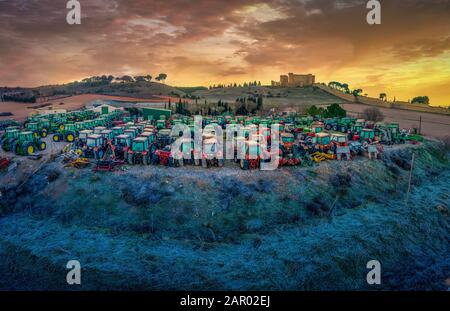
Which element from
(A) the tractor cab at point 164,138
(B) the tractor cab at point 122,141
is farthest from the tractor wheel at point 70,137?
(A) the tractor cab at point 164,138

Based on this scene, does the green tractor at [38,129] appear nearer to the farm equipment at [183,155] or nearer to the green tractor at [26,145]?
the green tractor at [26,145]

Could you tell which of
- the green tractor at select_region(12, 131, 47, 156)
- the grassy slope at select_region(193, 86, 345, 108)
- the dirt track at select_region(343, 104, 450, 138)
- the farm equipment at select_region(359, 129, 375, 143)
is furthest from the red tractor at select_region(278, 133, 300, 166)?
the grassy slope at select_region(193, 86, 345, 108)

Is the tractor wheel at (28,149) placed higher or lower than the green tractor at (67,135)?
lower

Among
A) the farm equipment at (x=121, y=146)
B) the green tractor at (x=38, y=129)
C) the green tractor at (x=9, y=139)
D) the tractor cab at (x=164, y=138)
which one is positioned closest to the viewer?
the farm equipment at (x=121, y=146)

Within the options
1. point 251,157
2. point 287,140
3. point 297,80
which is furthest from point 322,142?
point 297,80

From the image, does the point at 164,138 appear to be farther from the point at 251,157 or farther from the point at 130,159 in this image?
the point at 251,157

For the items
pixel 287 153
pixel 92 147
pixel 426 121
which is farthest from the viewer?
pixel 426 121

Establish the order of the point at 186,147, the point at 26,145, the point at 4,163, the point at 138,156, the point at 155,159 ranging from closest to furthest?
the point at 186,147 < the point at 155,159 < the point at 138,156 < the point at 4,163 < the point at 26,145

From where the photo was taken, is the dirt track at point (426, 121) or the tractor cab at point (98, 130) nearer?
the tractor cab at point (98, 130)

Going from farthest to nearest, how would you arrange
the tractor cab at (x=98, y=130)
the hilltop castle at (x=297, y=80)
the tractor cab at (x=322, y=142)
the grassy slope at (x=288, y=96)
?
the hilltop castle at (x=297, y=80) < the grassy slope at (x=288, y=96) < the tractor cab at (x=98, y=130) < the tractor cab at (x=322, y=142)
